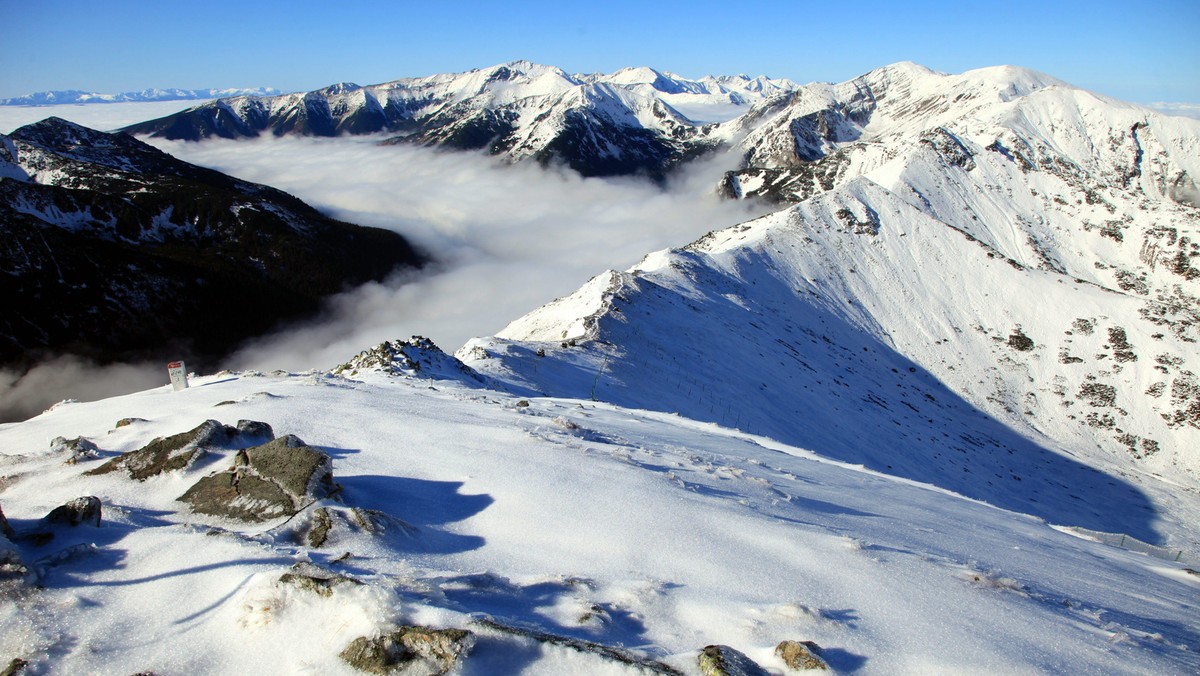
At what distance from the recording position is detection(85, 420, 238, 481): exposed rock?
9.02 metres

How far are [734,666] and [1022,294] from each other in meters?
98.4

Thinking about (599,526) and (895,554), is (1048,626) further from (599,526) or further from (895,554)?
(599,526)

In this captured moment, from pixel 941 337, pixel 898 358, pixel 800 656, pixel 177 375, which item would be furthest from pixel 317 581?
pixel 941 337

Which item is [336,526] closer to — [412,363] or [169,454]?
[169,454]

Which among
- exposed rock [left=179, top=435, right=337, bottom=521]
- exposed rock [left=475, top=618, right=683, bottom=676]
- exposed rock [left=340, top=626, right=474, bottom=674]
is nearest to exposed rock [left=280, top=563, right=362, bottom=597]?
exposed rock [left=340, top=626, right=474, bottom=674]

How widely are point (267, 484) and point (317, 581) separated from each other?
3.28 metres

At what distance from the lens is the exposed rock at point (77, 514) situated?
7137mm

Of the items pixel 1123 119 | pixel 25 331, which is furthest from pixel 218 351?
pixel 1123 119

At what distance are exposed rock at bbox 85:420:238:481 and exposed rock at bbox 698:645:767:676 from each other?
851 cm

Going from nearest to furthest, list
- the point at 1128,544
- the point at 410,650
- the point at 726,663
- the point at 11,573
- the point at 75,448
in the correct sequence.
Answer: the point at 410,650
the point at 726,663
the point at 11,573
the point at 75,448
the point at 1128,544

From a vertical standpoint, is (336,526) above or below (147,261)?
above

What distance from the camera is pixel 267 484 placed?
8141mm

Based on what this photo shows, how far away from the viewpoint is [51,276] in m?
100

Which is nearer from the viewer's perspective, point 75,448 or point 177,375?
point 75,448
